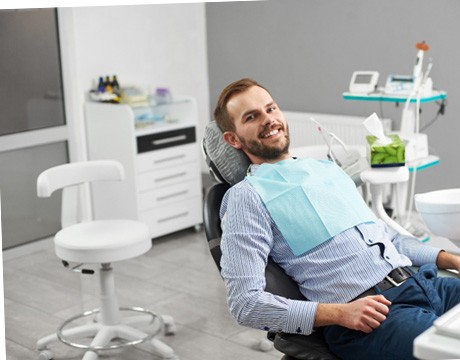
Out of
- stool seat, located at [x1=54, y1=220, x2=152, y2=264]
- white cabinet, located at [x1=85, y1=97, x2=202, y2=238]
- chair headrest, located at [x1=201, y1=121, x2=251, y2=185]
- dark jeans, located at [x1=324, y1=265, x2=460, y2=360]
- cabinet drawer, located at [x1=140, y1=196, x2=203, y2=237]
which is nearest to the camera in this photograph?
Result: dark jeans, located at [x1=324, y1=265, x2=460, y2=360]

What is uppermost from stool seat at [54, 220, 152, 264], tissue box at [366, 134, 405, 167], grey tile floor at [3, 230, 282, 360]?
tissue box at [366, 134, 405, 167]

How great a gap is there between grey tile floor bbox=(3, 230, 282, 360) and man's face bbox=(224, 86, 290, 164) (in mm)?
1069

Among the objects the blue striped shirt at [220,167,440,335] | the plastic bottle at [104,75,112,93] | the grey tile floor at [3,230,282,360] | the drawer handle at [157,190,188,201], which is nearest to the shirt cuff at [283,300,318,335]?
the blue striped shirt at [220,167,440,335]

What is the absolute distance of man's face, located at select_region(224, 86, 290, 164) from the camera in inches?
82.7

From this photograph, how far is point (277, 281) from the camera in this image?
1.92 m

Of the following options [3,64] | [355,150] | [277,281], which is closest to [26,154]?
[3,64]

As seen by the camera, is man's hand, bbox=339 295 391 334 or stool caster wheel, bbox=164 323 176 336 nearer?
man's hand, bbox=339 295 391 334

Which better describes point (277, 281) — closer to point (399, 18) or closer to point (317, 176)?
point (317, 176)

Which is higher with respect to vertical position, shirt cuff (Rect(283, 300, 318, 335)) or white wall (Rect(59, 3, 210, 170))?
white wall (Rect(59, 3, 210, 170))

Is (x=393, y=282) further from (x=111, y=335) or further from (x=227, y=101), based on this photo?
(x=111, y=335)

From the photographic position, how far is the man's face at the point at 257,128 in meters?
2.10

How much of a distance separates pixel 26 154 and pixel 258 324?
8.85 feet

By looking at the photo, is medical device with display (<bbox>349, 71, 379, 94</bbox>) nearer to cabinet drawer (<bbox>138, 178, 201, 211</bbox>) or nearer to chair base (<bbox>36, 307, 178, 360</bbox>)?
cabinet drawer (<bbox>138, 178, 201, 211</bbox>)

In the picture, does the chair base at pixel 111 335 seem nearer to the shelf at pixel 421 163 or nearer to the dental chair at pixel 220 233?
the dental chair at pixel 220 233
